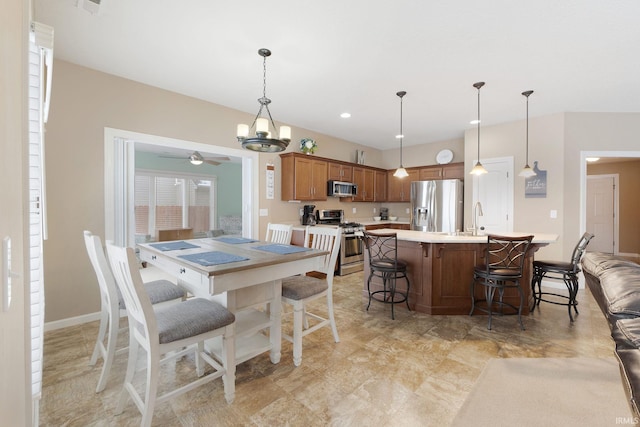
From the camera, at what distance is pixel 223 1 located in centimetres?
198

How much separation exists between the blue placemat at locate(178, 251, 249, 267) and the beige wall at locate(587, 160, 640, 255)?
922 cm

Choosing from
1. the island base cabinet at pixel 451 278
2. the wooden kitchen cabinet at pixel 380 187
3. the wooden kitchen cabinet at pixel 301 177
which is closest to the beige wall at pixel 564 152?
the island base cabinet at pixel 451 278

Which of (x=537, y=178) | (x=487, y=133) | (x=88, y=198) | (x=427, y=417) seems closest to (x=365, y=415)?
(x=427, y=417)

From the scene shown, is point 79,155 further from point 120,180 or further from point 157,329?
point 157,329

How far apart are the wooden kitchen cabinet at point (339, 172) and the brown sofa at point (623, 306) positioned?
4.10m

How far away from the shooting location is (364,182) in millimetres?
6090

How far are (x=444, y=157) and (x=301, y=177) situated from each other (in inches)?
121

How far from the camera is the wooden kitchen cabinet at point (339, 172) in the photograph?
5297mm

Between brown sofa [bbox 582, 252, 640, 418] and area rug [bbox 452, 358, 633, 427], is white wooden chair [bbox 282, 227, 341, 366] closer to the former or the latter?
area rug [bbox 452, 358, 633, 427]

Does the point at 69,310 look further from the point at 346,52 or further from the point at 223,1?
the point at 346,52

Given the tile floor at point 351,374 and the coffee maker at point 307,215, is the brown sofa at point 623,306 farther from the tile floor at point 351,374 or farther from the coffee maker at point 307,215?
the coffee maker at point 307,215

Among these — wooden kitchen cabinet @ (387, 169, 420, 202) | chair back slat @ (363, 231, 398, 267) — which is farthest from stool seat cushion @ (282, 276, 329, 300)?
wooden kitchen cabinet @ (387, 169, 420, 202)

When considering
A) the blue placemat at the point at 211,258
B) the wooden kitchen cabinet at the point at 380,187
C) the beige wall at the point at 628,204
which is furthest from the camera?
the beige wall at the point at 628,204

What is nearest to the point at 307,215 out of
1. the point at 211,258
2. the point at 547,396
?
the point at 211,258
